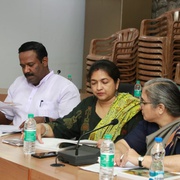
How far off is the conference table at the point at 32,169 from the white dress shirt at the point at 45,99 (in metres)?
1.04

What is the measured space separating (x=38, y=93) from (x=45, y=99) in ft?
0.34

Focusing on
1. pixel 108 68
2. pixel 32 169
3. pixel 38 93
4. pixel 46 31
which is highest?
pixel 46 31

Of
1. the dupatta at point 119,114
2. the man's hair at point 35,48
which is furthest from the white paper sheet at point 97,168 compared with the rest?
the man's hair at point 35,48

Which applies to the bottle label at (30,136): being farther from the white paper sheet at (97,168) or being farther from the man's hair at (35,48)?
the man's hair at (35,48)

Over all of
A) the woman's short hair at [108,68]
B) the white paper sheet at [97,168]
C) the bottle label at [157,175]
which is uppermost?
the woman's short hair at [108,68]

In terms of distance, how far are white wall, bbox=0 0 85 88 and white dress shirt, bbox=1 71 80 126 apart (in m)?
2.51

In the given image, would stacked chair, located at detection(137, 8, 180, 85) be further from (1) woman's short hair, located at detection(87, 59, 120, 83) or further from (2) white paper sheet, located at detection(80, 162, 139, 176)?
(2) white paper sheet, located at detection(80, 162, 139, 176)

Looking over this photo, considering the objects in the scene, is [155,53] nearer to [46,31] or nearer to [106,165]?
[46,31]

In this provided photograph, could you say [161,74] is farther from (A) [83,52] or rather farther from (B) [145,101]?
(B) [145,101]

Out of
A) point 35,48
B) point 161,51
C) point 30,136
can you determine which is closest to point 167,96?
point 30,136

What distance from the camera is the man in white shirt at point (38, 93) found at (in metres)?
3.73

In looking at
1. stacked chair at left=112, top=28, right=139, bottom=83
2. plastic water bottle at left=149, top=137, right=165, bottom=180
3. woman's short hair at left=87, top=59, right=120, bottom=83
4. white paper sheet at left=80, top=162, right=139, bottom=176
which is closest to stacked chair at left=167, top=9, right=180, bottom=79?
stacked chair at left=112, top=28, right=139, bottom=83

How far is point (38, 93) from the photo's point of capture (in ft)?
12.6

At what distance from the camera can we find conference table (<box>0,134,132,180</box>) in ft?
7.11
